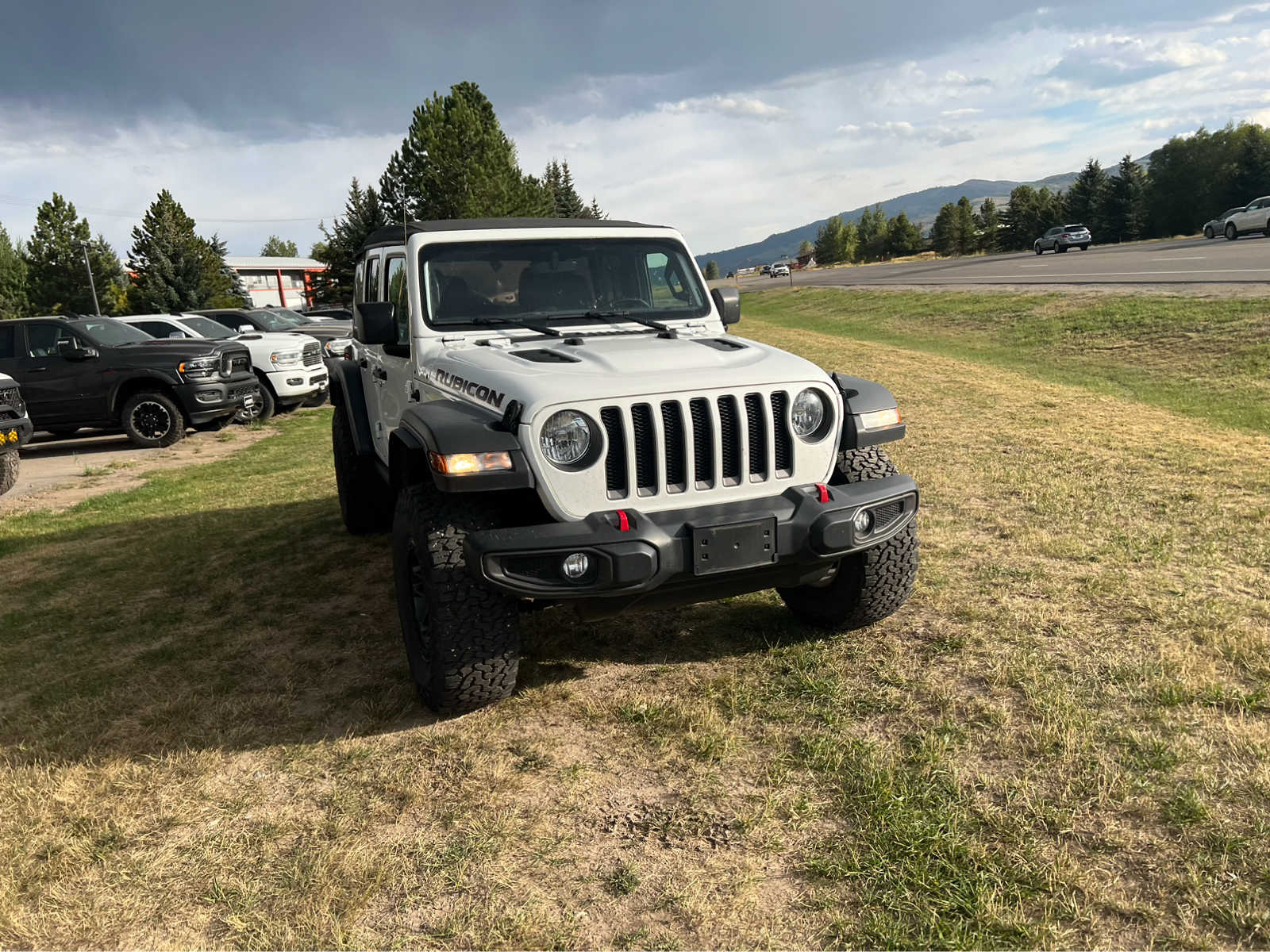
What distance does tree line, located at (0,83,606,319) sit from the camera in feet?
130

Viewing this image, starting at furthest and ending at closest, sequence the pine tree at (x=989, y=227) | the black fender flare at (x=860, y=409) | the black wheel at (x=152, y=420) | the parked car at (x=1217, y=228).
Result: the pine tree at (x=989, y=227), the parked car at (x=1217, y=228), the black wheel at (x=152, y=420), the black fender flare at (x=860, y=409)

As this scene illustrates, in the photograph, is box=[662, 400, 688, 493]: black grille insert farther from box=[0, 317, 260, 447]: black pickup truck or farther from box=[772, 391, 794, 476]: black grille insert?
box=[0, 317, 260, 447]: black pickup truck

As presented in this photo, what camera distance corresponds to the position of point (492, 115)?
46.5 meters

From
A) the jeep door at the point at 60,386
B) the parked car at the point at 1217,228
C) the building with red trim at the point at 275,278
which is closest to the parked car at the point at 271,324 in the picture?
the jeep door at the point at 60,386

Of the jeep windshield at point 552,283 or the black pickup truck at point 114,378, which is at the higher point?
the jeep windshield at point 552,283

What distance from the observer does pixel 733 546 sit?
3.16 meters

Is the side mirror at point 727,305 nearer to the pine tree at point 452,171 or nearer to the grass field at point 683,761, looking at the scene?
the grass field at point 683,761

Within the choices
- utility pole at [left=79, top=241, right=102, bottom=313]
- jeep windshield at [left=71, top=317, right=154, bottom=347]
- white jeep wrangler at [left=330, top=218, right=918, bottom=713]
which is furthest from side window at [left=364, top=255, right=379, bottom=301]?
utility pole at [left=79, top=241, right=102, bottom=313]

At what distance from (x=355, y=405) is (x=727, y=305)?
103 inches

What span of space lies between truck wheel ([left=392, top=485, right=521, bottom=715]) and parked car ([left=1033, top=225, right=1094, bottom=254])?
43346 millimetres

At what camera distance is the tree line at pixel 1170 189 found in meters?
49.9

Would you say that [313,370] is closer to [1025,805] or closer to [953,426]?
[953,426]

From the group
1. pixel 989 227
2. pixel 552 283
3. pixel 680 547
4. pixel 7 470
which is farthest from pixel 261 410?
pixel 989 227

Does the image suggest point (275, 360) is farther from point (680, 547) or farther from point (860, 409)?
point (680, 547)
